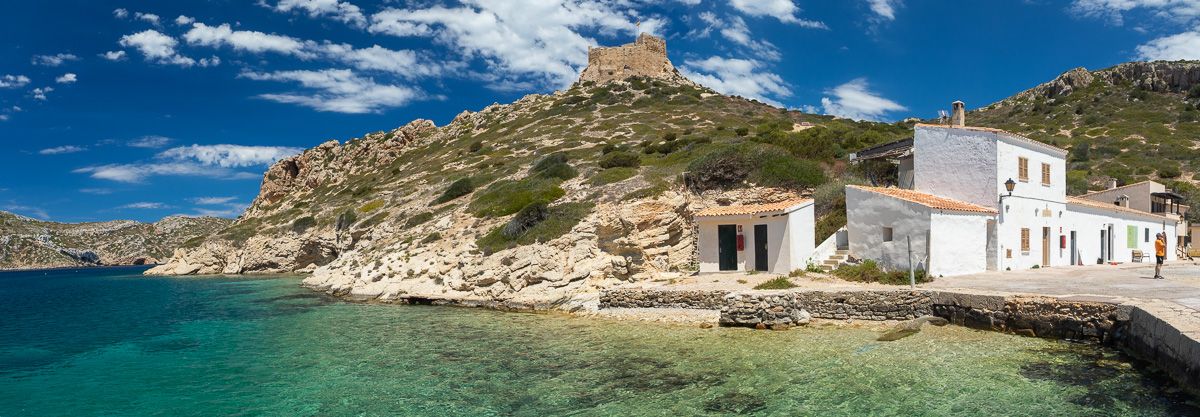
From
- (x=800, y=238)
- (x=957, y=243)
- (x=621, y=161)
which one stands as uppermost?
(x=621, y=161)

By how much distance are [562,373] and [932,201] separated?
564 inches

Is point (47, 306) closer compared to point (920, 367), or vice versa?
point (920, 367)

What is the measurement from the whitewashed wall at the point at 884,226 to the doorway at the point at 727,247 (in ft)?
12.5

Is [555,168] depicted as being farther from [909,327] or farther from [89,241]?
[89,241]

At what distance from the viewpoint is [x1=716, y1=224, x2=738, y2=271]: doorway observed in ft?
73.6

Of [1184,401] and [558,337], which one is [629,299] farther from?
[1184,401]

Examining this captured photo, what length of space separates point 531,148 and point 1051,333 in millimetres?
43718

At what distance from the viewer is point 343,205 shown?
179 feet

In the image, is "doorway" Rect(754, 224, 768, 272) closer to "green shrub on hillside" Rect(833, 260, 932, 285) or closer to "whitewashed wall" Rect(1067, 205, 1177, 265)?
"green shrub on hillside" Rect(833, 260, 932, 285)

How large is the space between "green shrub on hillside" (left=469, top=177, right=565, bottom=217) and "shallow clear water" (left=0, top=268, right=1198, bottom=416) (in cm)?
1193

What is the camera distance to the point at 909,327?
14.2m

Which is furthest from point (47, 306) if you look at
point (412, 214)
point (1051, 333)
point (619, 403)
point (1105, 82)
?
point (1105, 82)

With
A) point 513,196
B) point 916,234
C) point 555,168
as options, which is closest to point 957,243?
point 916,234

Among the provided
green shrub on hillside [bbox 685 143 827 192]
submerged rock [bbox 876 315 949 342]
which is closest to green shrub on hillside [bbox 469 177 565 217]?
green shrub on hillside [bbox 685 143 827 192]
